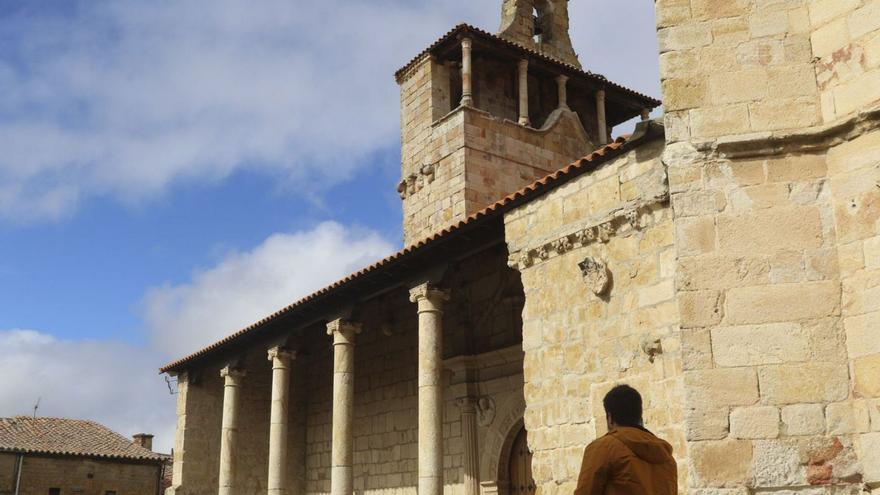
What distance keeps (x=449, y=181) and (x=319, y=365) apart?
4398 millimetres

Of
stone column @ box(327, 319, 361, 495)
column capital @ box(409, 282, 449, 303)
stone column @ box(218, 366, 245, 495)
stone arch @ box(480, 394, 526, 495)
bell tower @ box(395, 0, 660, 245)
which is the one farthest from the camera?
bell tower @ box(395, 0, 660, 245)

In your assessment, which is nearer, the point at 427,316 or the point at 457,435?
the point at 427,316

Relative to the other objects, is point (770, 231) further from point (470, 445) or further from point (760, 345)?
point (470, 445)

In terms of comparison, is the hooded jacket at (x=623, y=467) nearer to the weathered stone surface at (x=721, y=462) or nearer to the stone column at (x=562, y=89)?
the weathered stone surface at (x=721, y=462)

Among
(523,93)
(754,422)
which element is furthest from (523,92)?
(754,422)

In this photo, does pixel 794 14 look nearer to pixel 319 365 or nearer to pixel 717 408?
pixel 717 408

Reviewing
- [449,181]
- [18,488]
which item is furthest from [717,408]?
[18,488]

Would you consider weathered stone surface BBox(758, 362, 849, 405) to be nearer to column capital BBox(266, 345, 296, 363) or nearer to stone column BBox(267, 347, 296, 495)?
stone column BBox(267, 347, 296, 495)

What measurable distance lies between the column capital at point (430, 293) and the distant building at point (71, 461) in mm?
18238

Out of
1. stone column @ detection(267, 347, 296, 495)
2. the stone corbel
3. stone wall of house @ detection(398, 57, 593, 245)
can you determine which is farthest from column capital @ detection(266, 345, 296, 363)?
the stone corbel

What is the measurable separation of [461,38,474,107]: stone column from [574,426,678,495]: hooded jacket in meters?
14.0

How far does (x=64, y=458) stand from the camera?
26.3m

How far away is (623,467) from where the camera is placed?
3.33 metres

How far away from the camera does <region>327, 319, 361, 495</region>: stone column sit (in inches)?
489
